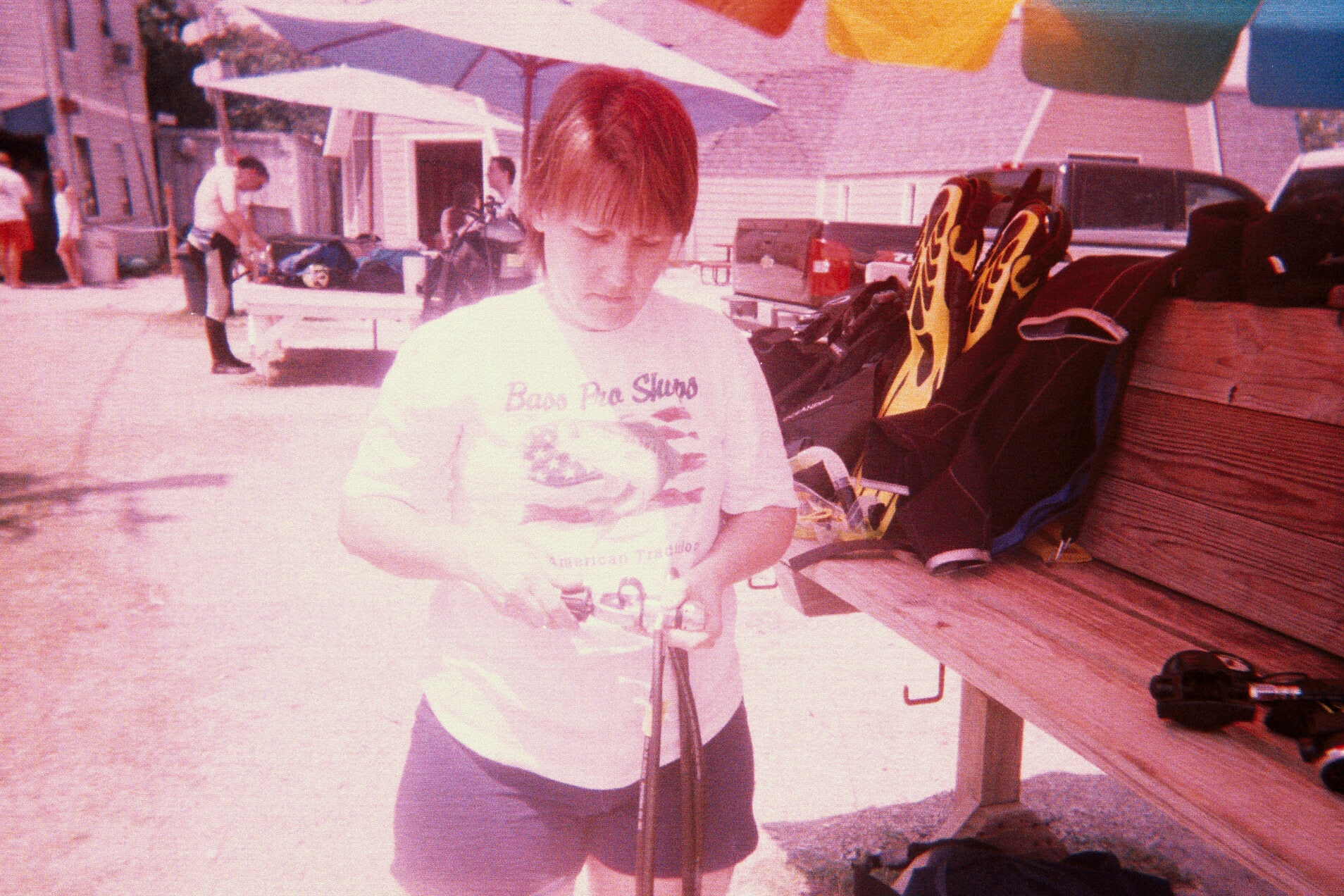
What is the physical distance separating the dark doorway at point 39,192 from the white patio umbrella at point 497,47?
46.0 feet

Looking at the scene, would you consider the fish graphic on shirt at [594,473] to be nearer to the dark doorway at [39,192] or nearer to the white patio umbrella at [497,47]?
the white patio umbrella at [497,47]

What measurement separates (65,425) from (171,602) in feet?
13.6

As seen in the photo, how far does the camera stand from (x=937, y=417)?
2354 mm

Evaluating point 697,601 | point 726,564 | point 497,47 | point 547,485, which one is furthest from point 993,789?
point 497,47

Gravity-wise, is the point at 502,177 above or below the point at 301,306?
above

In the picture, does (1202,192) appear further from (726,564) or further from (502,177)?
(726,564)

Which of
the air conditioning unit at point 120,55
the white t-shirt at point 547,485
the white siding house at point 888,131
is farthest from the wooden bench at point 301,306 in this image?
the air conditioning unit at point 120,55

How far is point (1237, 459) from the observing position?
2.07 m

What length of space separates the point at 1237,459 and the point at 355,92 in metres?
12.5

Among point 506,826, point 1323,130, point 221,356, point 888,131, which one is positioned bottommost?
point 221,356

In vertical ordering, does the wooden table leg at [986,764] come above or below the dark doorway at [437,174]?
below

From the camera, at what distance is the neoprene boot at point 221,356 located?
1003 cm

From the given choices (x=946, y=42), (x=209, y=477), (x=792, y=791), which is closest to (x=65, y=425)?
(x=209, y=477)

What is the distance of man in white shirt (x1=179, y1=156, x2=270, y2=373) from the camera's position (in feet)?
31.7
